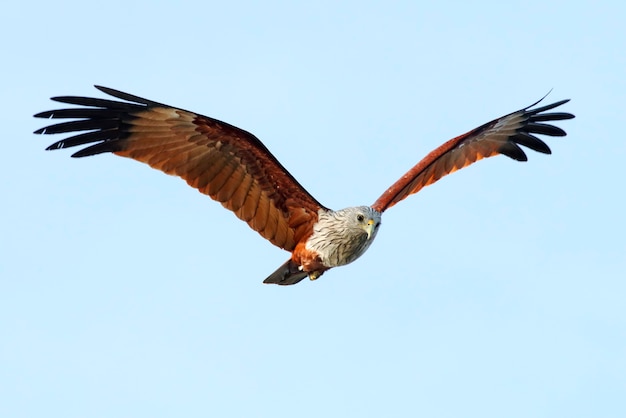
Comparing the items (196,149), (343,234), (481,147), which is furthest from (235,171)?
(481,147)

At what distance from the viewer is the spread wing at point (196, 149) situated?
42.8 ft

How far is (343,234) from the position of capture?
1359 cm

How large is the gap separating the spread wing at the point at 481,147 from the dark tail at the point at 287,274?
48.2 inches

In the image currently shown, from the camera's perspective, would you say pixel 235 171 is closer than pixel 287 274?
Yes

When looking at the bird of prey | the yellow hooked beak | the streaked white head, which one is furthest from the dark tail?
the yellow hooked beak

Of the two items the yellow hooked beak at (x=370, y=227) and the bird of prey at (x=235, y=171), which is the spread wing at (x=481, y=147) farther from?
the yellow hooked beak at (x=370, y=227)

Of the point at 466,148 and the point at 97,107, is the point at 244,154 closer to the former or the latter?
the point at 97,107

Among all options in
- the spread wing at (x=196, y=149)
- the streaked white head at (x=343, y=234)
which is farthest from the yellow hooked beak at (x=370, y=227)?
the spread wing at (x=196, y=149)

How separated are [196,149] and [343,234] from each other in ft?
6.30

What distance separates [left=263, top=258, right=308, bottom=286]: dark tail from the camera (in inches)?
557

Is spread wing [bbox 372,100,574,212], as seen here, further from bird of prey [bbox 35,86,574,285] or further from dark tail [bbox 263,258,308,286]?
dark tail [bbox 263,258,308,286]

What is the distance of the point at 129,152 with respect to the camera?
1322 cm

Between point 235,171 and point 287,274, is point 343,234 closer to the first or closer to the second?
point 287,274

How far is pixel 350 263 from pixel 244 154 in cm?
181
